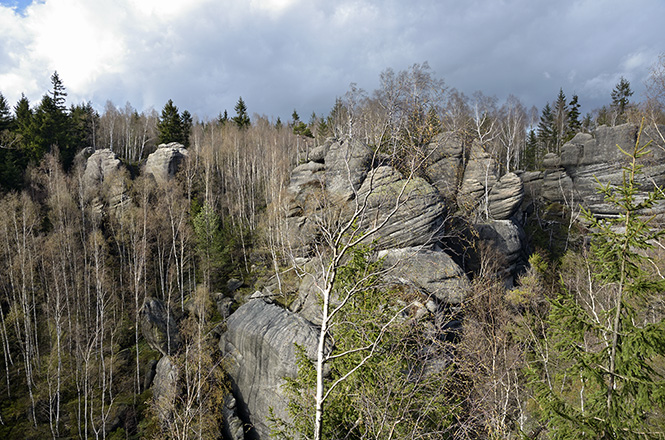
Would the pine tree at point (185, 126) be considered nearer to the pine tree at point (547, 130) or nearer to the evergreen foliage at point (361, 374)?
the evergreen foliage at point (361, 374)

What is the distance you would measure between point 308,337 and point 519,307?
1586cm

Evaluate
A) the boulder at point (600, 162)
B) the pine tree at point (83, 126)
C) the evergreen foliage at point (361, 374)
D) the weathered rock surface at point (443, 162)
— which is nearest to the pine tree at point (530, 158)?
the boulder at point (600, 162)

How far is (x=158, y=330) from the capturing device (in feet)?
68.1

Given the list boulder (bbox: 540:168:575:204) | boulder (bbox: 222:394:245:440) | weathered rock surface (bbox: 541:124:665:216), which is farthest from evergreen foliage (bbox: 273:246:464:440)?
boulder (bbox: 540:168:575:204)

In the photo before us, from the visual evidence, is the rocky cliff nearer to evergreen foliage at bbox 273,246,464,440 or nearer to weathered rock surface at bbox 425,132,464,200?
weathered rock surface at bbox 425,132,464,200

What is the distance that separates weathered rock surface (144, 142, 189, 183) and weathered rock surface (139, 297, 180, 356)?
23.3m

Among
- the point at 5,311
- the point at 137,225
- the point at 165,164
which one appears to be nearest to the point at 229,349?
the point at 137,225

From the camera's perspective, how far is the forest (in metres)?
4.96

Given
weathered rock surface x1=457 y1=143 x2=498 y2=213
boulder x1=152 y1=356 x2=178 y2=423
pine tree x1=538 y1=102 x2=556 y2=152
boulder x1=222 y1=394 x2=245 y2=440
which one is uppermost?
pine tree x1=538 y1=102 x2=556 y2=152

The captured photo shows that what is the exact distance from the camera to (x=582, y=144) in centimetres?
3488

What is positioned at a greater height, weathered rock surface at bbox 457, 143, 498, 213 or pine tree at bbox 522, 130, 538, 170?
pine tree at bbox 522, 130, 538, 170

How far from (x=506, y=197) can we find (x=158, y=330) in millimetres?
30245

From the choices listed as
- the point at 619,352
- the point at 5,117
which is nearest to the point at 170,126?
the point at 5,117

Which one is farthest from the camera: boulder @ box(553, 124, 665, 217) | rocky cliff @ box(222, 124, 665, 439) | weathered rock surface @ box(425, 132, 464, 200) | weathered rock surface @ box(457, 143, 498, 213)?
boulder @ box(553, 124, 665, 217)
